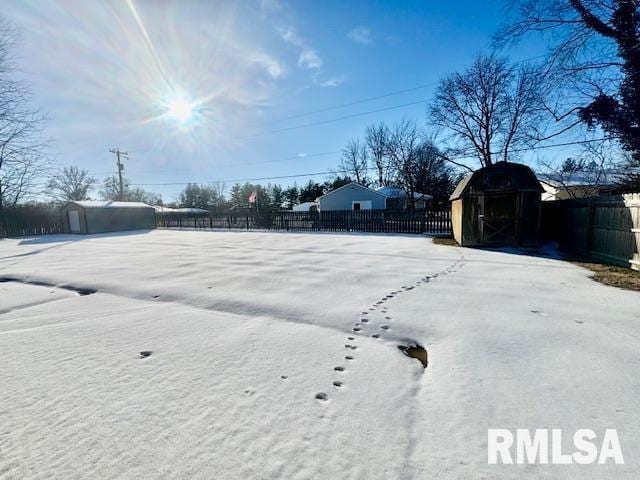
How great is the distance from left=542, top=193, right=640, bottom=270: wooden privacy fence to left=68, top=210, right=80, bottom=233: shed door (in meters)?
27.0

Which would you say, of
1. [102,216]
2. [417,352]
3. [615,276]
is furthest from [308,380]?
[102,216]

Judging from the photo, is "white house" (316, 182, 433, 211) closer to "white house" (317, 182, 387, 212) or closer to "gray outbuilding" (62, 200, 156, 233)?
"white house" (317, 182, 387, 212)

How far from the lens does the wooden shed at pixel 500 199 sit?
8414mm

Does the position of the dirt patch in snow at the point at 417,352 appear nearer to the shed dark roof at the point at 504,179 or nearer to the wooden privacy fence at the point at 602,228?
the wooden privacy fence at the point at 602,228

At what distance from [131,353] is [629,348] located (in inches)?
168

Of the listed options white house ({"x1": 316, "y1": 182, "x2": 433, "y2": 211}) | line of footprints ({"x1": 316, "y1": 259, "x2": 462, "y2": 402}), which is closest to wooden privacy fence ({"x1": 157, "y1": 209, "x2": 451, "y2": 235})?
line of footprints ({"x1": 316, "y1": 259, "x2": 462, "y2": 402})

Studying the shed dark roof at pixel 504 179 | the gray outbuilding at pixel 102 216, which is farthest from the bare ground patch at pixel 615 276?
the gray outbuilding at pixel 102 216

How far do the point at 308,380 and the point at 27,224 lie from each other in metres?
27.5

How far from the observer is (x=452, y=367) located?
2.18 m

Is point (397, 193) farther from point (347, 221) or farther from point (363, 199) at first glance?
point (347, 221)

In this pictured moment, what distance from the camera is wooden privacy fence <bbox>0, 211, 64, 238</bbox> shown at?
1931cm

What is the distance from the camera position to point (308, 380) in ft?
6.64

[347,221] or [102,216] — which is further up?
[102,216]

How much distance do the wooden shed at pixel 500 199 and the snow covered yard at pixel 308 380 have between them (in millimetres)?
4786
